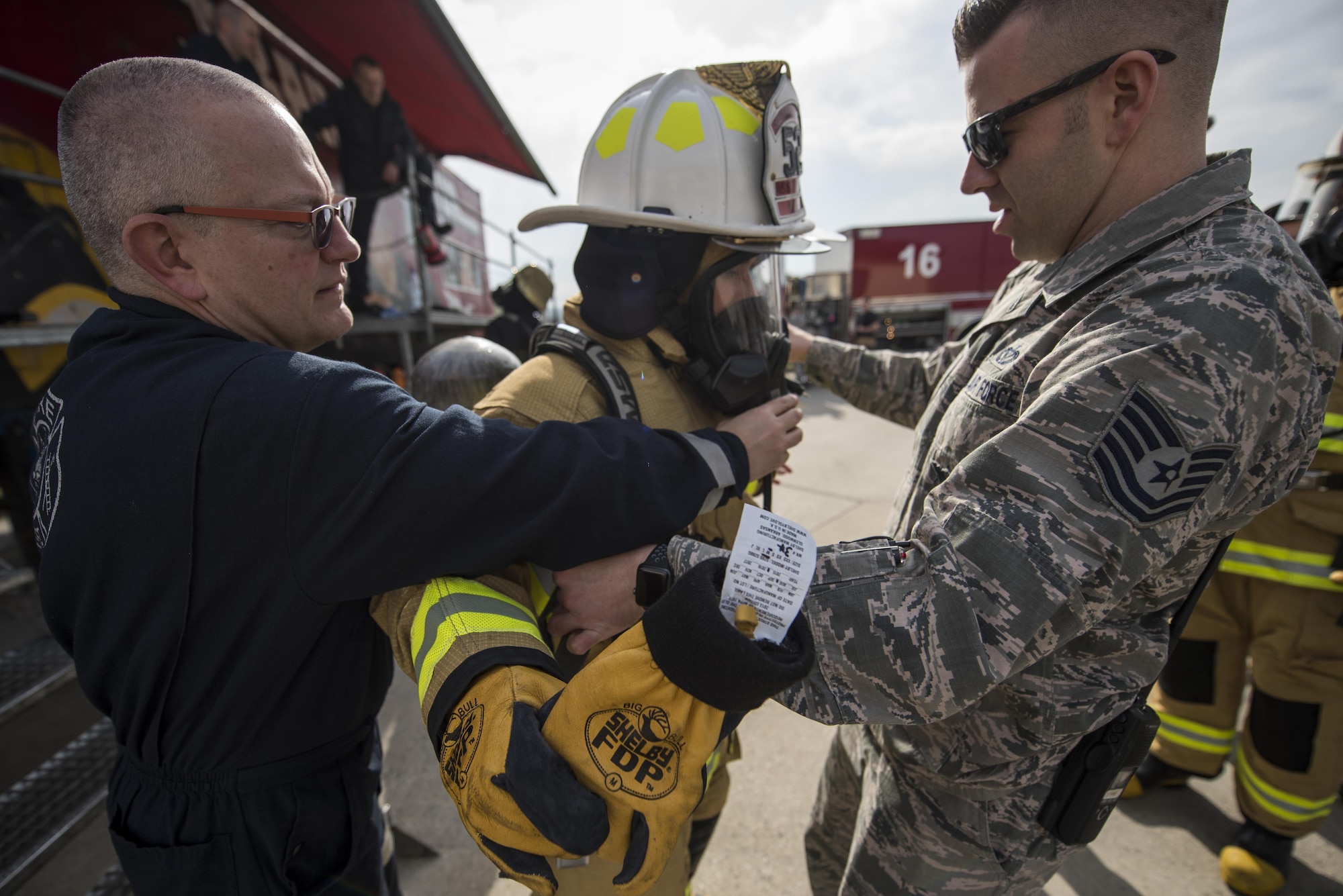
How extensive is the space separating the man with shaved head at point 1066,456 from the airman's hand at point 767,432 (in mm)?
344

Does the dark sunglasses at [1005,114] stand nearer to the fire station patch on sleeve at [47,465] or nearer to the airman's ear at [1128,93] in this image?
the airman's ear at [1128,93]

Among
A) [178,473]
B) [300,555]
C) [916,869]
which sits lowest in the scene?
[916,869]

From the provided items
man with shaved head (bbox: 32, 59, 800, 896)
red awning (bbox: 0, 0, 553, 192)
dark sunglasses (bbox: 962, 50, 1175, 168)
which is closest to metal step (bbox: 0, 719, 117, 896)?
man with shaved head (bbox: 32, 59, 800, 896)

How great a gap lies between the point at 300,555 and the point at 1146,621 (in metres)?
1.56

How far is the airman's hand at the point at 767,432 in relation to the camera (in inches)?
51.5

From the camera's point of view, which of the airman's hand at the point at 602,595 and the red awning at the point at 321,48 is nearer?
the airman's hand at the point at 602,595

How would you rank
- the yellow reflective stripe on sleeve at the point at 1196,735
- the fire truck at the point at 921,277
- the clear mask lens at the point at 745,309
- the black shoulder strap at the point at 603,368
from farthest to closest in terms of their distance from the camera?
1. the fire truck at the point at 921,277
2. the yellow reflective stripe on sleeve at the point at 1196,735
3. the clear mask lens at the point at 745,309
4. the black shoulder strap at the point at 603,368

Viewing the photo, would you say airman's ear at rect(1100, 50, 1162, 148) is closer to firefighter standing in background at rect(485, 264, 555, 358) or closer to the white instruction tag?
the white instruction tag

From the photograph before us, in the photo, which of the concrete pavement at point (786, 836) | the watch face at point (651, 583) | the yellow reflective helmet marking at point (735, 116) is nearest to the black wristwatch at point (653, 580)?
the watch face at point (651, 583)

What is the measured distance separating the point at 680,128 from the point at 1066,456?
3.84ft

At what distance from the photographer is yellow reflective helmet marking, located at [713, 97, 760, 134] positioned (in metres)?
1.53

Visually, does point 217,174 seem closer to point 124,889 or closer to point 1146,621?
point 1146,621

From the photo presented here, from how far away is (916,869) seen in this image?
1.35m

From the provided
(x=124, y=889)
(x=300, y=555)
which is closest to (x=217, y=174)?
(x=300, y=555)
